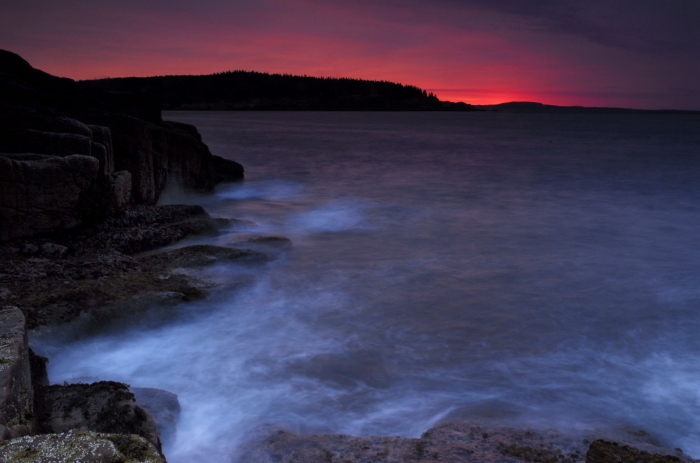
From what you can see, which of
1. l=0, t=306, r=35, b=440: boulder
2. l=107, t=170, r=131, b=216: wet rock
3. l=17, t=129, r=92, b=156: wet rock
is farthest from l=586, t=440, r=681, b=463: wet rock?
l=17, t=129, r=92, b=156: wet rock

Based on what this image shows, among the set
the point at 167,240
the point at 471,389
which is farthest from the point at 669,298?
the point at 167,240

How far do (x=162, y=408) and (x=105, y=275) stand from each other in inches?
88.7

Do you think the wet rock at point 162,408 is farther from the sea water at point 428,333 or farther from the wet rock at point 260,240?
the wet rock at point 260,240

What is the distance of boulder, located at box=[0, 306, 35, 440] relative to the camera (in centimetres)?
227

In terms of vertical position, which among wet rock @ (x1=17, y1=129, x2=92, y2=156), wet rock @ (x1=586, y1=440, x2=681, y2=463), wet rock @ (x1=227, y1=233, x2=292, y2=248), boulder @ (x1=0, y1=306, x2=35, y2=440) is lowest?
wet rock @ (x1=227, y1=233, x2=292, y2=248)

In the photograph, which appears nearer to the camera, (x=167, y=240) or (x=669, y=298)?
(x=669, y=298)

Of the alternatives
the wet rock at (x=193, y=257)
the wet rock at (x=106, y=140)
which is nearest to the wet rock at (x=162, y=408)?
the wet rock at (x=193, y=257)

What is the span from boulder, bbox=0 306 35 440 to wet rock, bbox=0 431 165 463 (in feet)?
1.11

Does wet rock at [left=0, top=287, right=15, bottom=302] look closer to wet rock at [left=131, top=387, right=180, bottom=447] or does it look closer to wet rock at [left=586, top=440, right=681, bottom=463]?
wet rock at [left=131, top=387, right=180, bottom=447]

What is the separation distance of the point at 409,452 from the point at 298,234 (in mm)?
6176

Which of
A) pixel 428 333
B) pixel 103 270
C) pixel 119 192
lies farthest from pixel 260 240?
pixel 428 333

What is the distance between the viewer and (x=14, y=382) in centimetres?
240

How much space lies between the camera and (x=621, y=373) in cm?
445

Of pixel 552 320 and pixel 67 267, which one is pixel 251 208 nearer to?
pixel 67 267
